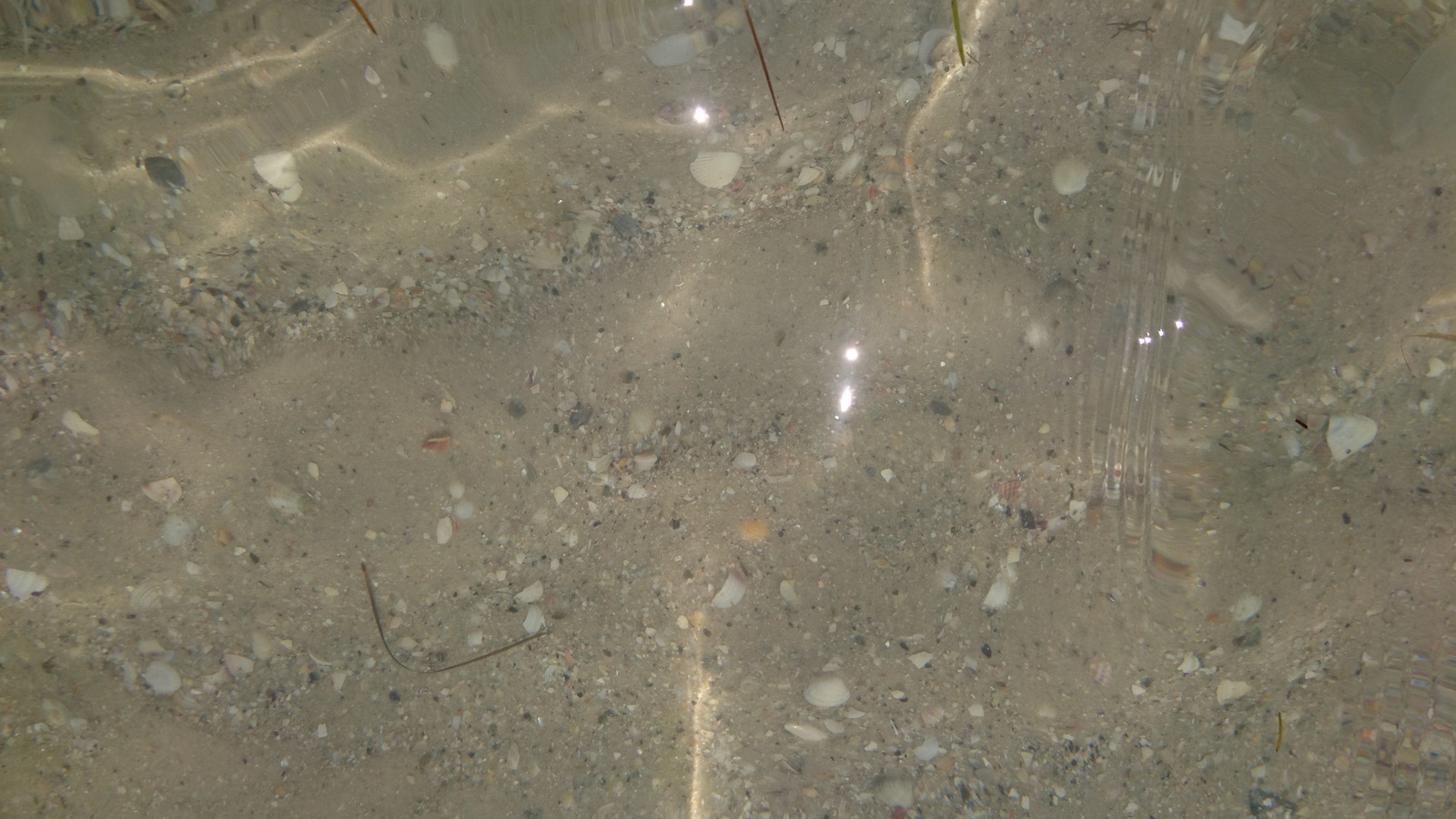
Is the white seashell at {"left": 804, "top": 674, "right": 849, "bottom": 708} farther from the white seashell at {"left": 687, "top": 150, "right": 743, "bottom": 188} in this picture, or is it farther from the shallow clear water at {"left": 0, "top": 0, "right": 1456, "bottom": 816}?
the white seashell at {"left": 687, "top": 150, "right": 743, "bottom": 188}

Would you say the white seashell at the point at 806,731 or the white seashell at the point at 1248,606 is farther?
the white seashell at the point at 806,731

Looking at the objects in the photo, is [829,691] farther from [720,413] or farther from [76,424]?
[76,424]

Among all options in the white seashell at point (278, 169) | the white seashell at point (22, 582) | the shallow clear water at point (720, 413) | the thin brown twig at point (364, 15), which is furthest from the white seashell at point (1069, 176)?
the white seashell at point (22, 582)

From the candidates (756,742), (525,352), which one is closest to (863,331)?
(525,352)

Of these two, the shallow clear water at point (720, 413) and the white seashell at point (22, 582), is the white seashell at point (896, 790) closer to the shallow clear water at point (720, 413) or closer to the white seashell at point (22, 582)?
the shallow clear water at point (720, 413)

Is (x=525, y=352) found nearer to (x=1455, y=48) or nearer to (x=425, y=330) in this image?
(x=425, y=330)

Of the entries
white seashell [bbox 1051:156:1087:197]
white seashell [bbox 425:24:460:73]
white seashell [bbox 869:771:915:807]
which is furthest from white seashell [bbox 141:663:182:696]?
white seashell [bbox 1051:156:1087:197]

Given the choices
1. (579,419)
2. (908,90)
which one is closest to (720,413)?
(579,419)
